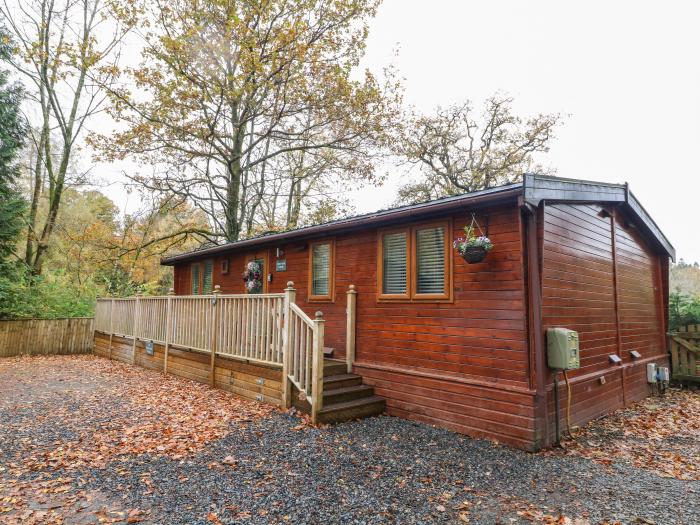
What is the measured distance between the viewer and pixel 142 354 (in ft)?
31.0

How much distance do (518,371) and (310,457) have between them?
8.27 ft

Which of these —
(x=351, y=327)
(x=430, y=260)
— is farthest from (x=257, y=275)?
(x=430, y=260)

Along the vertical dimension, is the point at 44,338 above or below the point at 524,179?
below

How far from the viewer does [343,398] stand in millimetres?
5574

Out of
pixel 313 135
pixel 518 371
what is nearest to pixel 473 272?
pixel 518 371

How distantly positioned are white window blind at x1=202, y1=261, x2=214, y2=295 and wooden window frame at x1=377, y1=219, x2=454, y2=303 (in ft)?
19.9

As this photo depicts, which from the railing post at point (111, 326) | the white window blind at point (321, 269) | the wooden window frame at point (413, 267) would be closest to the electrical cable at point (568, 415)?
the wooden window frame at point (413, 267)

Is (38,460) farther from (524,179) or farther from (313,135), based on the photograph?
(313,135)

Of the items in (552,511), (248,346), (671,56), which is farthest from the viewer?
(671,56)

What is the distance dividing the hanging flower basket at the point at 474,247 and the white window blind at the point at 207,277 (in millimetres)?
7666

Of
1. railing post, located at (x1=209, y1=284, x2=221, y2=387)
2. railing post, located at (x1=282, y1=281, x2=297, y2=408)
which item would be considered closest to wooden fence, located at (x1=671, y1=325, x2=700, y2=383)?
railing post, located at (x1=282, y1=281, x2=297, y2=408)

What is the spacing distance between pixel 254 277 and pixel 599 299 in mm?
6513

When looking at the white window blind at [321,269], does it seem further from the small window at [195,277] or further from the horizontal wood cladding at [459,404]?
the small window at [195,277]

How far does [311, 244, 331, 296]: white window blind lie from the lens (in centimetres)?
714
